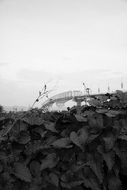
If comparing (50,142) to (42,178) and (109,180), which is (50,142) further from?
(109,180)

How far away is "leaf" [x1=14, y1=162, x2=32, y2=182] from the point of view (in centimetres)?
234

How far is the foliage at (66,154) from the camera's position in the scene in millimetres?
2375

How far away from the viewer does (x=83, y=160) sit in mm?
2473

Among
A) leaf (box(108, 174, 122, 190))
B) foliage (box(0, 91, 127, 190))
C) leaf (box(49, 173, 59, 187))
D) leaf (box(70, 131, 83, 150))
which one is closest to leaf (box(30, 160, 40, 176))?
foliage (box(0, 91, 127, 190))

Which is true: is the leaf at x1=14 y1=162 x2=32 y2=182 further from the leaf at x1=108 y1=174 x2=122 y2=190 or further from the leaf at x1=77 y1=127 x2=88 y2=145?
the leaf at x1=108 y1=174 x2=122 y2=190

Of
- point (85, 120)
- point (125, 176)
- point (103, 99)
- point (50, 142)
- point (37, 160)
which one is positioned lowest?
point (125, 176)

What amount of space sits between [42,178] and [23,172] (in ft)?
0.55

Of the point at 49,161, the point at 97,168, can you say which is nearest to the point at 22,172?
the point at 49,161

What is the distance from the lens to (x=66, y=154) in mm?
2486

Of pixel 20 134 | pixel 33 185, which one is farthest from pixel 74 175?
pixel 20 134

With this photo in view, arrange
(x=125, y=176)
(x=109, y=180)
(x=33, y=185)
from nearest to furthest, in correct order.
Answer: (x=33, y=185) → (x=109, y=180) → (x=125, y=176)

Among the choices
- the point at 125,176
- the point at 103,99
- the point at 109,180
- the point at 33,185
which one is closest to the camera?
the point at 33,185

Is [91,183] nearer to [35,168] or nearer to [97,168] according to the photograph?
[97,168]

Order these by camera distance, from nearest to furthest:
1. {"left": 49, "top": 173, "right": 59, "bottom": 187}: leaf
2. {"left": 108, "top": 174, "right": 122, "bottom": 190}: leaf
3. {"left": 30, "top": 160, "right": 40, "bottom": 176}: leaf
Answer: {"left": 49, "top": 173, "right": 59, "bottom": 187}: leaf, {"left": 30, "top": 160, "right": 40, "bottom": 176}: leaf, {"left": 108, "top": 174, "right": 122, "bottom": 190}: leaf
